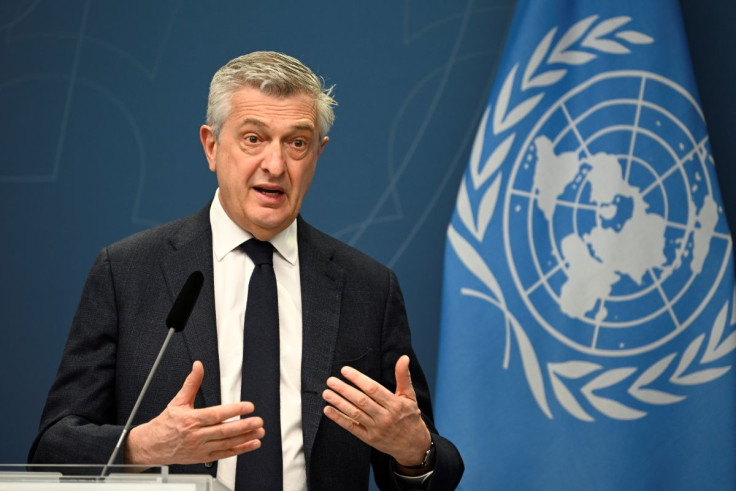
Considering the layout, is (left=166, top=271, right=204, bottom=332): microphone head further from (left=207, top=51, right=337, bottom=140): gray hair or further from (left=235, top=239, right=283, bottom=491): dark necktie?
(left=207, top=51, right=337, bottom=140): gray hair

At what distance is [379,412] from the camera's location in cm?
188

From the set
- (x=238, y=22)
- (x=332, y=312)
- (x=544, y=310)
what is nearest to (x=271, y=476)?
(x=332, y=312)

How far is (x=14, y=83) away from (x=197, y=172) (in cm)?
74

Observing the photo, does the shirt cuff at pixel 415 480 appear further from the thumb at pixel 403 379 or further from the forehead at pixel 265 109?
the forehead at pixel 265 109

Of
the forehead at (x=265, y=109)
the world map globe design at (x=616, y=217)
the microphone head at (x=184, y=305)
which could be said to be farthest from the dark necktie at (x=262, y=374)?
the world map globe design at (x=616, y=217)

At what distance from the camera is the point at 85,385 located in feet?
6.80

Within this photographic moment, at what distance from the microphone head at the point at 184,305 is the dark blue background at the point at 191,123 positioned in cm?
171

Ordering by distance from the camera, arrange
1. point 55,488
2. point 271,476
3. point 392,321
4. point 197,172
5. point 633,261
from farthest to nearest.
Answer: point 197,172 < point 633,261 < point 392,321 < point 271,476 < point 55,488

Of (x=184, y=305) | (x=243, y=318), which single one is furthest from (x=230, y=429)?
(x=243, y=318)

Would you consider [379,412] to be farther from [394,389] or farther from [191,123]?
[191,123]

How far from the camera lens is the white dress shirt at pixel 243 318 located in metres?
2.11

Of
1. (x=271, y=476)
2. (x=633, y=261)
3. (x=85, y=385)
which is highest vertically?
(x=633, y=261)

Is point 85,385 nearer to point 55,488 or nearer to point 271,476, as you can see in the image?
point 271,476

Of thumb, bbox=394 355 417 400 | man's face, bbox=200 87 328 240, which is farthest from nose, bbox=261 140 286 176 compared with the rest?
thumb, bbox=394 355 417 400
